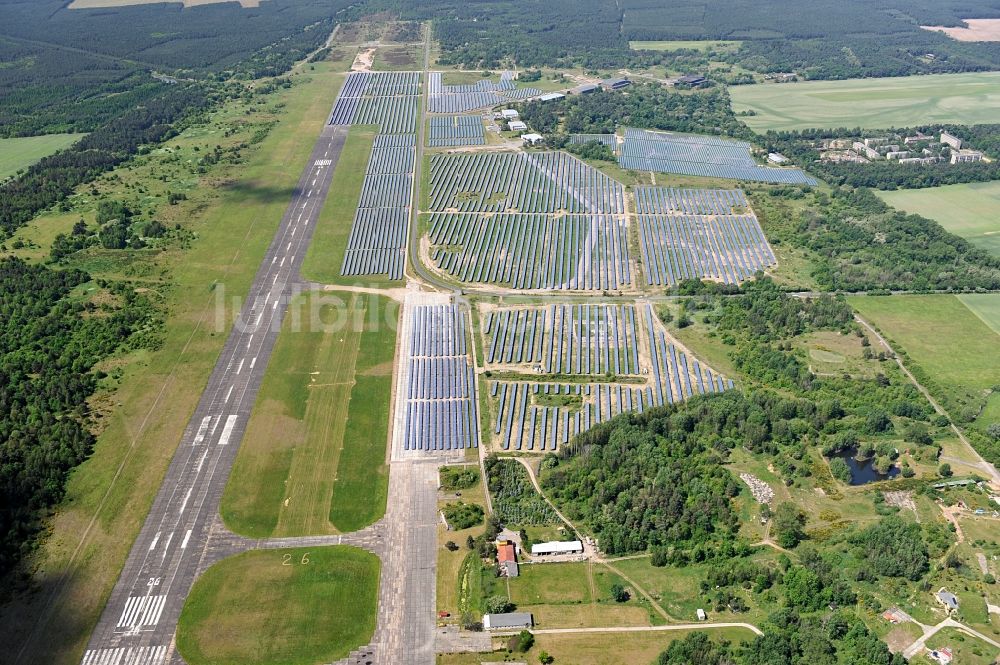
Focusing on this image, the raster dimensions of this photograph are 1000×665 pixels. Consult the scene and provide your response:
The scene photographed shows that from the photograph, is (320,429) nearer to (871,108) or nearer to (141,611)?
(141,611)

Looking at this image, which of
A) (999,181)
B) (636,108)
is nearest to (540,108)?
(636,108)

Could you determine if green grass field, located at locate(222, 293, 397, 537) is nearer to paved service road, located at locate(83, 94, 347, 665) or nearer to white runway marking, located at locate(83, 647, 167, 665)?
paved service road, located at locate(83, 94, 347, 665)

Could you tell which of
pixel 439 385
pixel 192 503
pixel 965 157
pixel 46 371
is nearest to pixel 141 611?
pixel 192 503

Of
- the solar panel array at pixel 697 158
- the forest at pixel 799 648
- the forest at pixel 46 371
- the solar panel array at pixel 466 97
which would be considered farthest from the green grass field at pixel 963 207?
the forest at pixel 46 371

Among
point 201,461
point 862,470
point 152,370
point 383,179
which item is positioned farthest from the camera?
point 383,179

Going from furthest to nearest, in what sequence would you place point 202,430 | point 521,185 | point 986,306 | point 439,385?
point 521,185 < point 986,306 < point 439,385 < point 202,430

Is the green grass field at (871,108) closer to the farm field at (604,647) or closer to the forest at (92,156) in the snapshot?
the forest at (92,156)
